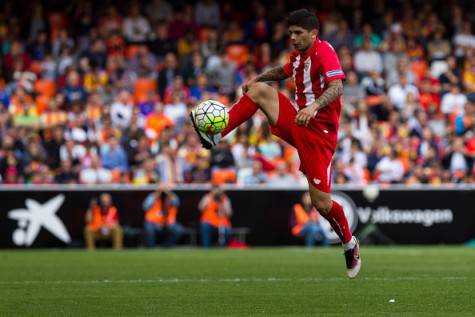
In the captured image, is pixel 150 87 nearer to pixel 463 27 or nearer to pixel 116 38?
pixel 116 38

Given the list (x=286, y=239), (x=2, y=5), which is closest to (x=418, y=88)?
(x=286, y=239)

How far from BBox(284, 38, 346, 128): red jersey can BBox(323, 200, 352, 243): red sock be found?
70 cm

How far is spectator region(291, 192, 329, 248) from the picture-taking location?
2069 cm

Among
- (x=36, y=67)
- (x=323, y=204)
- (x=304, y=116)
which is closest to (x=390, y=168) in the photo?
(x=36, y=67)

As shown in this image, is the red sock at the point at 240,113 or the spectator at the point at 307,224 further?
the spectator at the point at 307,224

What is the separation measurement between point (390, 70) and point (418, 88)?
90 cm

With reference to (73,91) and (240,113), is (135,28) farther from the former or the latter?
(240,113)

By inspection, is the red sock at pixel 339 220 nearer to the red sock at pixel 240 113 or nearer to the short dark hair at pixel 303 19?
the red sock at pixel 240 113

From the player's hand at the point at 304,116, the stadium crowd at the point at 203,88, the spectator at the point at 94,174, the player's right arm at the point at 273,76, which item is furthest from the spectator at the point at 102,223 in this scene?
the player's hand at the point at 304,116

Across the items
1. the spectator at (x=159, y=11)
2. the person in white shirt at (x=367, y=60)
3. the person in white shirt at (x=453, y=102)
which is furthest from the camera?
the spectator at (x=159, y=11)

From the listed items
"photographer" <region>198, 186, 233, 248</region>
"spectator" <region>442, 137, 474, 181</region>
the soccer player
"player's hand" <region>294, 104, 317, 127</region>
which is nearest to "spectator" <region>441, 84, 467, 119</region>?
"spectator" <region>442, 137, 474, 181</region>

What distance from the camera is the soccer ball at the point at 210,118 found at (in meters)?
9.83

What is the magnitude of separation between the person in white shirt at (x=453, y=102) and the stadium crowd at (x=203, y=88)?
24 mm

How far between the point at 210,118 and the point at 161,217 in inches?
433
